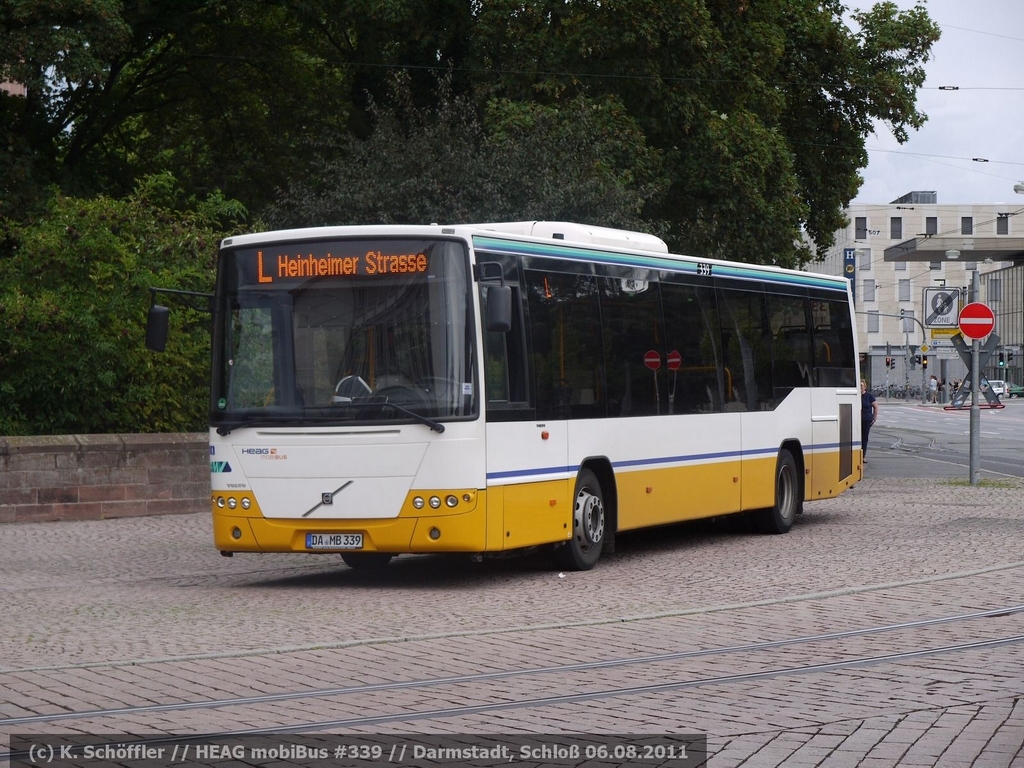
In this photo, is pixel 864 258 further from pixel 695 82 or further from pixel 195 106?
pixel 695 82

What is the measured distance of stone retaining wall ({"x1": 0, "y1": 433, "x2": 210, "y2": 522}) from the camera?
19.8 metres

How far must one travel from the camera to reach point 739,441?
17406 mm

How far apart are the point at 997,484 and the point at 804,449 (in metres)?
8.17

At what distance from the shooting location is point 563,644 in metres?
9.98

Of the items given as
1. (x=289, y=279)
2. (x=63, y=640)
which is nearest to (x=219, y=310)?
(x=289, y=279)

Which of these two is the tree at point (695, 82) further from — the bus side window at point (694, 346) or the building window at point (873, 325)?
the building window at point (873, 325)

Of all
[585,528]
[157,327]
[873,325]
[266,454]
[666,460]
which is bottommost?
[585,528]

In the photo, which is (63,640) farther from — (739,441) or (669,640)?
(739,441)

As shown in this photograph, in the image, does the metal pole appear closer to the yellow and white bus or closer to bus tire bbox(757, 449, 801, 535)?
Answer: bus tire bbox(757, 449, 801, 535)

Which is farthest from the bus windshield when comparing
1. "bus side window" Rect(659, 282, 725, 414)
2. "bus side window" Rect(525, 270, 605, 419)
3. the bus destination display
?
"bus side window" Rect(659, 282, 725, 414)

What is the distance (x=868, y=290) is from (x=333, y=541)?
11492 cm

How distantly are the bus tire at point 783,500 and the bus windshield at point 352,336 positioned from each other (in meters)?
6.50

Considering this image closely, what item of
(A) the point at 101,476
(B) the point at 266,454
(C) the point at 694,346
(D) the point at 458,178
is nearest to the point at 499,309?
(B) the point at 266,454

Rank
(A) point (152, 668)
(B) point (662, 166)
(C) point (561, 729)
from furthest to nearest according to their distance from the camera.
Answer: (B) point (662, 166)
(A) point (152, 668)
(C) point (561, 729)
